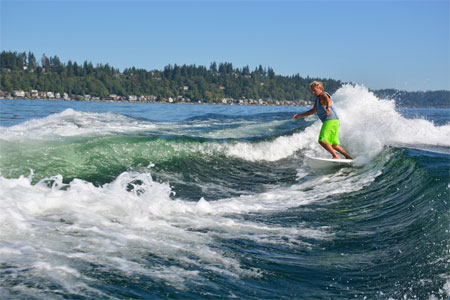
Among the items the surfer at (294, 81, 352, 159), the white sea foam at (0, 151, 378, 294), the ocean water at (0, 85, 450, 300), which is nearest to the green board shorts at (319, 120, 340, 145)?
the surfer at (294, 81, 352, 159)

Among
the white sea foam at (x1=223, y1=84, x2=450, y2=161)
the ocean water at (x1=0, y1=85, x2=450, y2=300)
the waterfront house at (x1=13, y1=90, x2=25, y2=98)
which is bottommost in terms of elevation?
the ocean water at (x1=0, y1=85, x2=450, y2=300)

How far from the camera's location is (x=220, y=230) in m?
5.81

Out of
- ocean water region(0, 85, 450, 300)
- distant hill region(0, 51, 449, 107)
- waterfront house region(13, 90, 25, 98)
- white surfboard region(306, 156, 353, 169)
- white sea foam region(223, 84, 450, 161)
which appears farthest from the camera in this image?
distant hill region(0, 51, 449, 107)

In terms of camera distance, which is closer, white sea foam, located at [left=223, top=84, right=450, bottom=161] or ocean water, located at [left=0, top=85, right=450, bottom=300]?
ocean water, located at [left=0, top=85, right=450, bottom=300]

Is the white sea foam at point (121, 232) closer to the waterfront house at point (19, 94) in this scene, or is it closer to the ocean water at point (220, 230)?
the ocean water at point (220, 230)

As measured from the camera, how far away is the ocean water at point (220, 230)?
3.93 meters

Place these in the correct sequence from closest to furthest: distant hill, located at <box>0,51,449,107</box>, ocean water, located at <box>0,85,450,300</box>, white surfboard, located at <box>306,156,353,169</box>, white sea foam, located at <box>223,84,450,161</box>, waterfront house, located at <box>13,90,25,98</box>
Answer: ocean water, located at <box>0,85,450,300</box>, white surfboard, located at <box>306,156,353,169</box>, white sea foam, located at <box>223,84,450,161</box>, waterfront house, located at <box>13,90,25,98</box>, distant hill, located at <box>0,51,449,107</box>

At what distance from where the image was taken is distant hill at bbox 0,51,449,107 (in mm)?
144000

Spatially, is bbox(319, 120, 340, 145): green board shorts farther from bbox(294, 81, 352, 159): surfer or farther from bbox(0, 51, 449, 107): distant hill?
bbox(0, 51, 449, 107): distant hill

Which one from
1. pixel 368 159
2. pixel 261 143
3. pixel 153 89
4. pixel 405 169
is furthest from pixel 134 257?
pixel 153 89

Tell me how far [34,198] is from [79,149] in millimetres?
5782

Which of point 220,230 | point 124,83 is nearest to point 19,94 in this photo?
point 124,83

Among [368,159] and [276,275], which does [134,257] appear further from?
[368,159]

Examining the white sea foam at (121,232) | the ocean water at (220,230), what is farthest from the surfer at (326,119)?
the white sea foam at (121,232)
